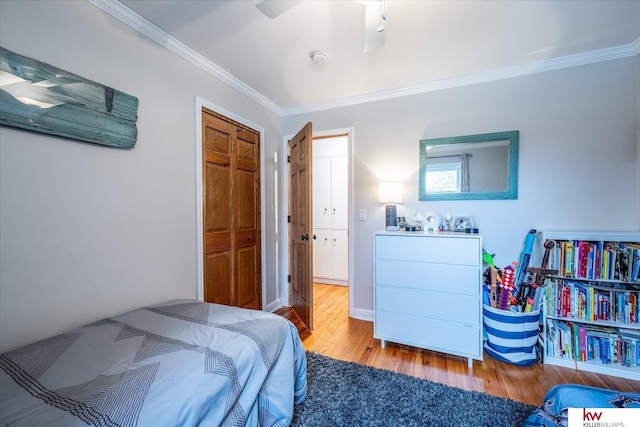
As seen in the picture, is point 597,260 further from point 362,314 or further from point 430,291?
point 362,314

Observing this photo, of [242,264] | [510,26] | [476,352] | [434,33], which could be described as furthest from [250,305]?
[510,26]

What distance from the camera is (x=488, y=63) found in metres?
2.12

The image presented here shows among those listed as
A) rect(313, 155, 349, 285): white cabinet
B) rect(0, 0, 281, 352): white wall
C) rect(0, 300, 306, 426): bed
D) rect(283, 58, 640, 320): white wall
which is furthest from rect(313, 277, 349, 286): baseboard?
rect(0, 300, 306, 426): bed

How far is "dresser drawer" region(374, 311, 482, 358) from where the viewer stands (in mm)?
1917

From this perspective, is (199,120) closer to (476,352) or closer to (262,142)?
(262,142)

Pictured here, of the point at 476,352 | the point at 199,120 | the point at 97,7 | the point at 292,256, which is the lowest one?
the point at 476,352

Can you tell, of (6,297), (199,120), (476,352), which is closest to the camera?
(6,297)

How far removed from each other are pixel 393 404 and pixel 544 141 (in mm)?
2414

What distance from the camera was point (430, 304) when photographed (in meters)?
2.04

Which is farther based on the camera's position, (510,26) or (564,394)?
(510,26)

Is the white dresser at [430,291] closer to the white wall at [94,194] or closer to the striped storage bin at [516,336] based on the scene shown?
the striped storage bin at [516,336]

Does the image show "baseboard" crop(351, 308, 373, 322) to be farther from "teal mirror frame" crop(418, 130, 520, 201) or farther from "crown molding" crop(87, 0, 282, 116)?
"crown molding" crop(87, 0, 282, 116)

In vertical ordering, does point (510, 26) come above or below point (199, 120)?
above

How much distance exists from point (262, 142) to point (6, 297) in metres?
2.21
